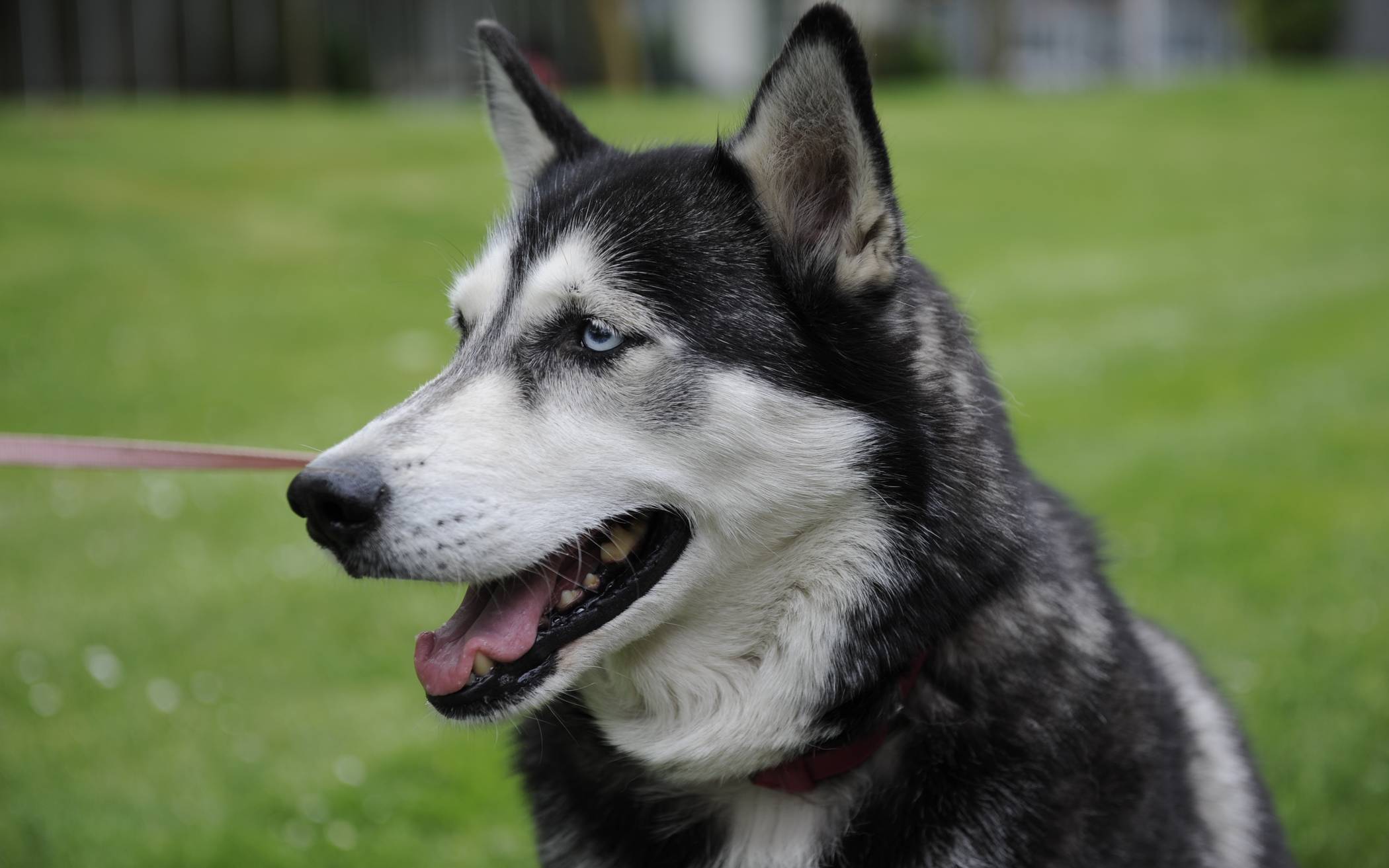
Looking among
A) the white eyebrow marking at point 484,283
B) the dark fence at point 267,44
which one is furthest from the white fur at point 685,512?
the dark fence at point 267,44

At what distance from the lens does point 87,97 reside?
23.1 metres

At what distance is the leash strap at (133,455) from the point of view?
3.28m

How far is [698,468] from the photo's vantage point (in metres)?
2.63

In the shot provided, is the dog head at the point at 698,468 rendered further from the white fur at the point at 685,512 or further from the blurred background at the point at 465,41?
the blurred background at the point at 465,41

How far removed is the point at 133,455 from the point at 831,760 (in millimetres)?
2219

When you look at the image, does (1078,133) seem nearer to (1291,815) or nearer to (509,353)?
(1291,815)

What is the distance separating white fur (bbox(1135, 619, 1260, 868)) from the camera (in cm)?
304

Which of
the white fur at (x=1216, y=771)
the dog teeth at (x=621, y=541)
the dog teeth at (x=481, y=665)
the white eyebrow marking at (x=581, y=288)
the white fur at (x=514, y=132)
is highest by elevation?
the white fur at (x=514, y=132)

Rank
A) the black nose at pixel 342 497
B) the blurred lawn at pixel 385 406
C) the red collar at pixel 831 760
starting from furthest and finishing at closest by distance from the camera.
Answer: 1. the blurred lawn at pixel 385 406
2. the red collar at pixel 831 760
3. the black nose at pixel 342 497

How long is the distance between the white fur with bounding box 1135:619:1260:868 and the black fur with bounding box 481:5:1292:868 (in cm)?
13

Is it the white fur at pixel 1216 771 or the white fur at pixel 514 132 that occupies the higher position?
the white fur at pixel 514 132

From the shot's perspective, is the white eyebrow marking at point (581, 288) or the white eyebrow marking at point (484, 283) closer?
the white eyebrow marking at point (581, 288)

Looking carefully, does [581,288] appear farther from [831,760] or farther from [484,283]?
[831,760]

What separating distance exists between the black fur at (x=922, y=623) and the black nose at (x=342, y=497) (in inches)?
20.3
